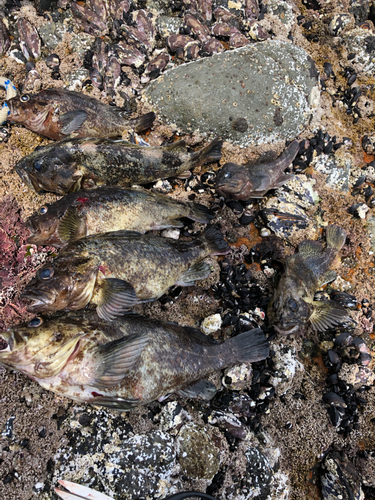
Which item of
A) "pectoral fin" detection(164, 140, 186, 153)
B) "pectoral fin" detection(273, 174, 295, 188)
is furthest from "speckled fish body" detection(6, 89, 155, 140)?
"pectoral fin" detection(273, 174, 295, 188)

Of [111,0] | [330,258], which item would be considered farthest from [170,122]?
[330,258]

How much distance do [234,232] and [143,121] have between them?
202 cm

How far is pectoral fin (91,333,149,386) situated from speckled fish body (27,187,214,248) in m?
1.41

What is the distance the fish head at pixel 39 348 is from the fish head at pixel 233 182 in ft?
8.30

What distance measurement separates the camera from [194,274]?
390 cm

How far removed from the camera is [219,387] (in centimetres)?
376

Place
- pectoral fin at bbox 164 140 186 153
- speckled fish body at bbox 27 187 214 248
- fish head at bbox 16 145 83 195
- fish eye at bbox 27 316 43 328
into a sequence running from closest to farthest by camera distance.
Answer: fish eye at bbox 27 316 43 328
speckled fish body at bbox 27 187 214 248
fish head at bbox 16 145 83 195
pectoral fin at bbox 164 140 186 153

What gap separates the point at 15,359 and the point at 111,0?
5.69 metres

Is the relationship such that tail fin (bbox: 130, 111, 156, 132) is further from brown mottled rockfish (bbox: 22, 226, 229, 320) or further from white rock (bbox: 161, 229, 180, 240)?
brown mottled rockfish (bbox: 22, 226, 229, 320)

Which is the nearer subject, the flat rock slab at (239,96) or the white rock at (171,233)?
the white rock at (171,233)

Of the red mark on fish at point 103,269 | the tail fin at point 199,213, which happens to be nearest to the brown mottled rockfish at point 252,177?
the tail fin at point 199,213

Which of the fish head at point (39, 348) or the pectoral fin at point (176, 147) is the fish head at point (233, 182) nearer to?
the pectoral fin at point (176, 147)

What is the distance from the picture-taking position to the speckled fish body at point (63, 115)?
4500 millimetres

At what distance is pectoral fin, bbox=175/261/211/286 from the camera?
3857mm
